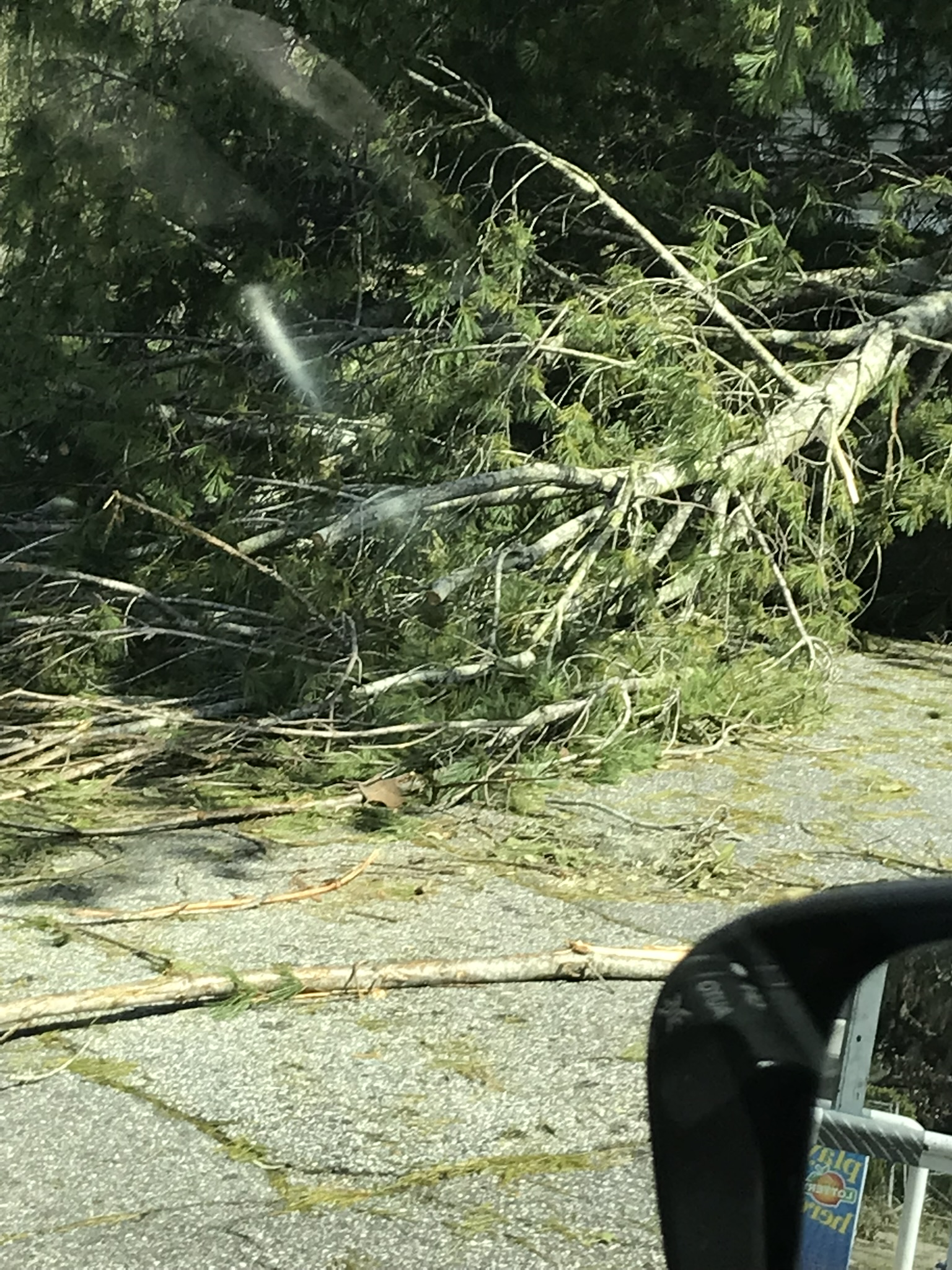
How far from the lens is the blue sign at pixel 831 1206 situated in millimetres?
1450

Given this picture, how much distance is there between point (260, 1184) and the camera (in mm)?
2404

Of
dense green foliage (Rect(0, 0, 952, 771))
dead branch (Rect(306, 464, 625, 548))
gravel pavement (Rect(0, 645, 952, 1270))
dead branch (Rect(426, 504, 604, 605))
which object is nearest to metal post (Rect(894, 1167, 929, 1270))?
gravel pavement (Rect(0, 645, 952, 1270))

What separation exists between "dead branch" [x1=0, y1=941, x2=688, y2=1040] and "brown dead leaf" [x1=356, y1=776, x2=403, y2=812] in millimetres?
1166

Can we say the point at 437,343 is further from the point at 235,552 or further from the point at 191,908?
the point at 191,908

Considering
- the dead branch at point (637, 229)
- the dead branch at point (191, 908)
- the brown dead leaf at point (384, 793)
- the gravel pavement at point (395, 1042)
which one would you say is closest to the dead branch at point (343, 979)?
the gravel pavement at point (395, 1042)

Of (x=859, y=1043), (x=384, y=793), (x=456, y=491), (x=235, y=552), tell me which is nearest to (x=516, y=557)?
(x=456, y=491)

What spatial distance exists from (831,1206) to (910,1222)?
0.32 ft

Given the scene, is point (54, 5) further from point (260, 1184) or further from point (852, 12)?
point (260, 1184)

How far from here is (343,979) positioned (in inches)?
126

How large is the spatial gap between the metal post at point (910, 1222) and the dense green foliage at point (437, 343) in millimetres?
3285

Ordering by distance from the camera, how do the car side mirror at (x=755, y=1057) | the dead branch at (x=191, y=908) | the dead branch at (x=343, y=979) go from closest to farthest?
the car side mirror at (x=755, y=1057) < the dead branch at (x=343, y=979) < the dead branch at (x=191, y=908)

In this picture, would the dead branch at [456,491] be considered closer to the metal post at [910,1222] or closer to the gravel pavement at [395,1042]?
the gravel pavement at [395,1042]

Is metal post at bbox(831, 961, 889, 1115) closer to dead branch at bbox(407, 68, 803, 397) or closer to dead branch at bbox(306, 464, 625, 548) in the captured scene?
dead branch at bbox(306, 464, 625, 548)

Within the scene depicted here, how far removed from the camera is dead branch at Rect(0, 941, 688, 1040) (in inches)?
117
